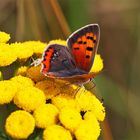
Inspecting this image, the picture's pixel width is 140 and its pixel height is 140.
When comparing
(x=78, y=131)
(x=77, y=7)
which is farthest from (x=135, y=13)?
(x=78, y=131)

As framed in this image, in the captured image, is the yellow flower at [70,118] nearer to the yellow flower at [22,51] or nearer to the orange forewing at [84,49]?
the orange forewing at [84,49]

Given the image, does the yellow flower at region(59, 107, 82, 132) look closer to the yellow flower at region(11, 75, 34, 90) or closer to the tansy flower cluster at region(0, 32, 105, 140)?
the tansy flower cluster at region(0, 32, 105, 140)

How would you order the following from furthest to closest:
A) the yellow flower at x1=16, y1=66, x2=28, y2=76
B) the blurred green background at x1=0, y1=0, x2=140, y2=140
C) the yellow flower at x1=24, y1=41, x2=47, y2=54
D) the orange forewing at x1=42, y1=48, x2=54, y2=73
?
the blurred green background at x1=0, y1=0, x2=140, y2=140 → the yellow flower at x1=24, y1=41, x2=47, y2=54 → the yellow flower at x1=16, y1=66, x2=28, y2=76 → the orange forewing at x1=42, y1=48, x2=54, y2=73

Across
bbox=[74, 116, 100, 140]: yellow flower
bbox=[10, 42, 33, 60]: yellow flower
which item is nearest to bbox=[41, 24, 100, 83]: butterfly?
bbox=[74, 116, 100, 140]: yellow flower

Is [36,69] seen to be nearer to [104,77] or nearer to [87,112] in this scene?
[87,112]

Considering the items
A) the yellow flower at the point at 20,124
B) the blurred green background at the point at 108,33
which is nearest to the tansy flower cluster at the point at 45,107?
the yellow flower at the point at 20,124

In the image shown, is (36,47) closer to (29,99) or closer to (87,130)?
(29,99)
